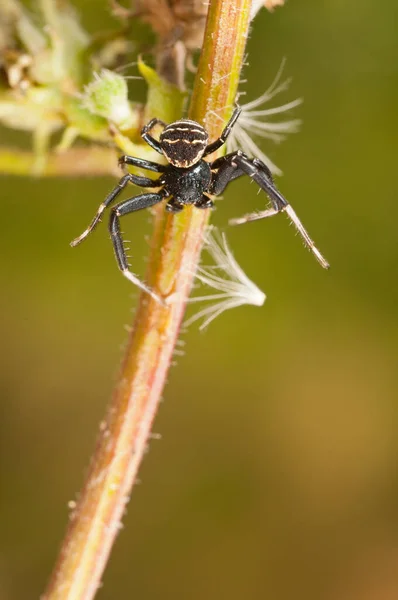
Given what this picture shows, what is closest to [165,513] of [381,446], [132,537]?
[132,537]

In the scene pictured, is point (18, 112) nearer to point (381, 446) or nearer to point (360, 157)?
point (360, 157)

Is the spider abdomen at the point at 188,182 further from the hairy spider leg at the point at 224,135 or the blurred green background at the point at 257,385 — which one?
the blurred green background at the point at 257,385

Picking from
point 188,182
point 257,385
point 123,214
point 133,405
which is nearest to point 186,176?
point 188,182

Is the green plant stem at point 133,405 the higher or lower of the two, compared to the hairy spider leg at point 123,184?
lower

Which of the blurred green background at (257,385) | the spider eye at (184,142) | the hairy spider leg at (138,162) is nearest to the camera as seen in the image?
the spider eye at (184,142)

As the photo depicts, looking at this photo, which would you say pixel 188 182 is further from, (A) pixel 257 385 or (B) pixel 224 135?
(A) pixel 257 385

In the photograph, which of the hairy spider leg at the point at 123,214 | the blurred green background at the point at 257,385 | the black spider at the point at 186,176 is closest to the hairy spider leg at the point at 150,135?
the black spider at the point at 186,176

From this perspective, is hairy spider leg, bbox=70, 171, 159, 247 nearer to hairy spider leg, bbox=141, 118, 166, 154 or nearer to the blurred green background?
hairy spider leg, bbox=141, 118, 166, 154
